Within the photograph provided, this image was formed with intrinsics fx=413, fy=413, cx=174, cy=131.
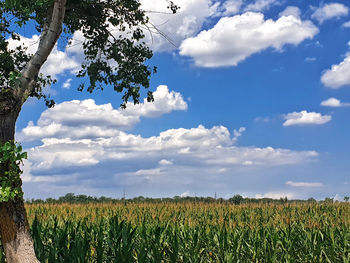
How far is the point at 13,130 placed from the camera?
8.58 meters

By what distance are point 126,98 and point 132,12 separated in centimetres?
290

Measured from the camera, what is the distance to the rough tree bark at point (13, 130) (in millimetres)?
8102

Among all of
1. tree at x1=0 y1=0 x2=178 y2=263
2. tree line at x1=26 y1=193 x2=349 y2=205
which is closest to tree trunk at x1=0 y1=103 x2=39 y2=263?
tree at x1=0 y1=0 x2=178 y2=263

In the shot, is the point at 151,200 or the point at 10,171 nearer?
the point at 10,171

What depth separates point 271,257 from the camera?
1091cm

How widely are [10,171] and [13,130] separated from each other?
104 cm

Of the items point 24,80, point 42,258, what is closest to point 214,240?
point 42,258

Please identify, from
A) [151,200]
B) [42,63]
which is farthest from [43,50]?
[151,200]

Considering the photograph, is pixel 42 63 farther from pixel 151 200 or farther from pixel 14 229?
pixel 151 200

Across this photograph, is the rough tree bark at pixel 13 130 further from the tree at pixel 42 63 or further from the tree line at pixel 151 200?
the tree line at pixel 151 200

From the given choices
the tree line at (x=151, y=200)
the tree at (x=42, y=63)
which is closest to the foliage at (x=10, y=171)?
the tree at (x=42, y=63)

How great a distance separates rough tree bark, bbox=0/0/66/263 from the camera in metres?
8.10

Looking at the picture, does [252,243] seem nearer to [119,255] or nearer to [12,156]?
[119,255]

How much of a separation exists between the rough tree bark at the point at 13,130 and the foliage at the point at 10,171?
15cm
